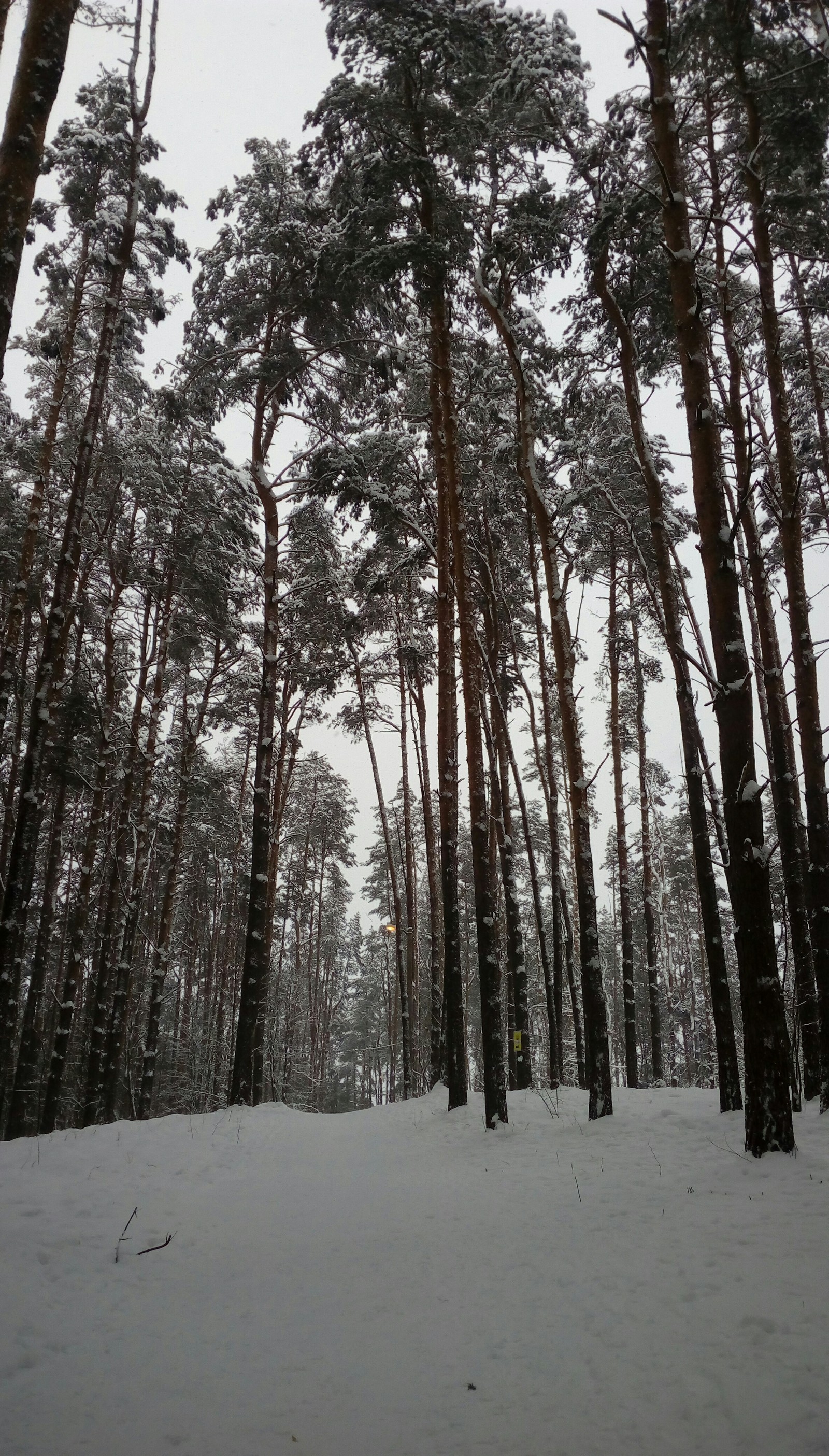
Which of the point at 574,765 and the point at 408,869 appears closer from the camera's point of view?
the point at 574,765

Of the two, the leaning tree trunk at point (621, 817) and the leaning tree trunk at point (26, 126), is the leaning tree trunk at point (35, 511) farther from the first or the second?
the leaning tree trunk at point (621, 817)

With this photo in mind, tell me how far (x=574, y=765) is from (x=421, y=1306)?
6676 millimetres

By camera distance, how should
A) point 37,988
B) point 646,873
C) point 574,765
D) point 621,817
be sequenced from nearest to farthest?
point 574,765 < point 37,988 < point 621,817 < point 646,873

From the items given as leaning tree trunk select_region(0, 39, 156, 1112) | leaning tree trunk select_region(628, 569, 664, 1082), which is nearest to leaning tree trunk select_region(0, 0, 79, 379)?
leaning tree trunk select_region(0, 39, 156, 1112)

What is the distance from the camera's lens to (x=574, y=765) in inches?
381

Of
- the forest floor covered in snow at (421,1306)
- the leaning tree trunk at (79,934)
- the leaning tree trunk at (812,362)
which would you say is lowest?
the forest floor covered in snow at (421,1306)

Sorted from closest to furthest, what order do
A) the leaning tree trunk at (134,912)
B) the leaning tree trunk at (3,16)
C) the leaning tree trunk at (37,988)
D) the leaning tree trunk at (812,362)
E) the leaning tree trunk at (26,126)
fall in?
the leaning tree trunk at (26,126) < the leaning tree trunk at (3,16) < the leaning tree trunk at (812,362) < the leaning tree trunk at (134,912) < the leaning tree trunk at (37,988)

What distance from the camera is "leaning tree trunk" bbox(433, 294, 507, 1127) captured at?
29.8 ft

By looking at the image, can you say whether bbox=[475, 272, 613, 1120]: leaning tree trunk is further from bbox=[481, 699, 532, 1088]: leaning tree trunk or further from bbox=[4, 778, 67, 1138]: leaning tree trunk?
bbox=[4, 778, 67, 1138]: leaning tree trunk

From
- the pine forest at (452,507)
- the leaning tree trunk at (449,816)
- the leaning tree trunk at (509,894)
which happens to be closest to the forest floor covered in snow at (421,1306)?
the pine forest at (452,507)

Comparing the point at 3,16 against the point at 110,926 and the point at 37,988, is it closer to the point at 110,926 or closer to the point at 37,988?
the point at 110,926

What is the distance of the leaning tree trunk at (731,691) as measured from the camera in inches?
220

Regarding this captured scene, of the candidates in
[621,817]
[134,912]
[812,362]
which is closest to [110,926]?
[134,912]

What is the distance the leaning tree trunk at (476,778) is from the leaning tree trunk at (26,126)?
6.75 metres
